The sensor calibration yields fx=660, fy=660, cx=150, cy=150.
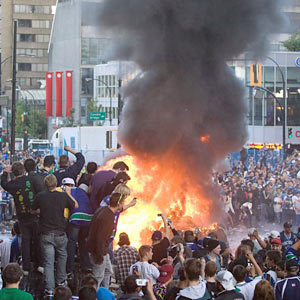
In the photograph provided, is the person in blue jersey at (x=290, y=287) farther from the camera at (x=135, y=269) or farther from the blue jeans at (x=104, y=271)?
the blue jeans at (x=104, y=271)

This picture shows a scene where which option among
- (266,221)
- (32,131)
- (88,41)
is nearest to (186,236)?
(266,221)

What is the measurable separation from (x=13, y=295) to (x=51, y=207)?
9.18 ft

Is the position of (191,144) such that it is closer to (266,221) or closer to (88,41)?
(266,221)

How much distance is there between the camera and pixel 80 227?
9.16m

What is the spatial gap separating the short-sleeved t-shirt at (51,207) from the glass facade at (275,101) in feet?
130

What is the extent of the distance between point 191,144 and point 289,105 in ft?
108

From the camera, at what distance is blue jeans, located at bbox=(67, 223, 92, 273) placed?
9.12 metres

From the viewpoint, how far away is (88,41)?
75375 millimetres

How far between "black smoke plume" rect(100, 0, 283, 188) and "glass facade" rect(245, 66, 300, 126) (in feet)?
101

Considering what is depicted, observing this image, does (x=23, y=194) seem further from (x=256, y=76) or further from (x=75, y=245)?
(x=256, y=76)

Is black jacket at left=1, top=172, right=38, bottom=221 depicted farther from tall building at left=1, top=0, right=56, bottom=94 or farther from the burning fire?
tall building at left=1, top=0, right=56, bottom=94

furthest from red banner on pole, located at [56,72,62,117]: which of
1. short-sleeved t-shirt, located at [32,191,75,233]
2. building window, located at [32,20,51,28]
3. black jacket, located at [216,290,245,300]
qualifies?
black jacket, located at [216,290,245,300]

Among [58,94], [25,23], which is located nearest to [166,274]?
[58,94]

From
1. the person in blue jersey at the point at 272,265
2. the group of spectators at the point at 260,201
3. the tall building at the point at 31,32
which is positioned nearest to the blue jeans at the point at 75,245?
the person in blue jersey at the point at 272,265
